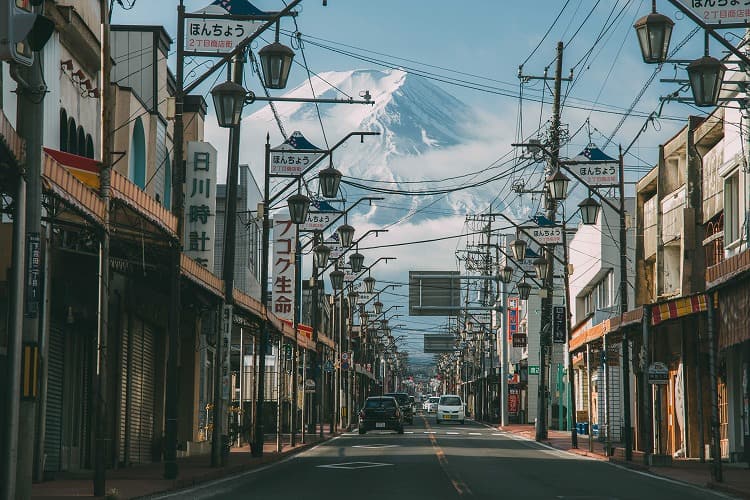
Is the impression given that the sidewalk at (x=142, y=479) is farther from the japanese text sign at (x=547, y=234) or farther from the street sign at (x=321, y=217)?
the japanese text sign at (x=547, y=234)

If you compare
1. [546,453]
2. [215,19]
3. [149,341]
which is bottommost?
[546,453]

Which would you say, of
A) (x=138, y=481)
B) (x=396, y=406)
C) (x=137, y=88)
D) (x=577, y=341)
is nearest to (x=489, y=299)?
(x=396, y=406)

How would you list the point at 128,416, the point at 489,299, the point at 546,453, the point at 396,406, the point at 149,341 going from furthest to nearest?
the point at 489,299, the point at 396,406, the point at 546,453, the point at 149,341, the point at 128,416

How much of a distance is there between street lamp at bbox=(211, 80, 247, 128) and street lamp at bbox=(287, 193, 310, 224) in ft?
36.9

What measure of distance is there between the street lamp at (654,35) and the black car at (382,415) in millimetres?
40887

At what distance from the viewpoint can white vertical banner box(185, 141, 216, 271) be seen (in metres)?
34.3

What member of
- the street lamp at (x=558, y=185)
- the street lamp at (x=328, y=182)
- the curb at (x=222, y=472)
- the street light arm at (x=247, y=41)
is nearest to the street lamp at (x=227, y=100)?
the street light arm at (x=247, y=41)

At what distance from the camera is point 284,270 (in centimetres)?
4625

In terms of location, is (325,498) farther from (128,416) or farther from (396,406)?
(396,406)

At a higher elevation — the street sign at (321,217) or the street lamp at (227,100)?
the street sign at (321,217)

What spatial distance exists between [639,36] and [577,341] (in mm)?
24078

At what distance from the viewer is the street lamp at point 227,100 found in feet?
71.7

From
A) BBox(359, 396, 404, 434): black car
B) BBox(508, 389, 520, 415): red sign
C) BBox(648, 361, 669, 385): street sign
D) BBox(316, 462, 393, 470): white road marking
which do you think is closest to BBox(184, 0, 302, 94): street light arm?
BBox(316, 462, 393, 470): white road marking

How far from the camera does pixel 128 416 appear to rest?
30.4 metres
